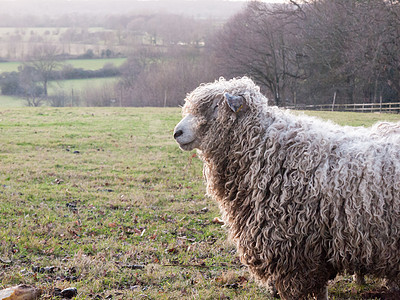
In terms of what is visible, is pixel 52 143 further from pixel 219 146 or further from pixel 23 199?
pixel 219 146

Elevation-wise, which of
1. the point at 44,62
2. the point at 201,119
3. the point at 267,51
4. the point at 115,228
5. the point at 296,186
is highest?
the point at 44,62

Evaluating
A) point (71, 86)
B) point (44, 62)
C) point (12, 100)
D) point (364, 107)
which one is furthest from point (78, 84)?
point (364, 107)

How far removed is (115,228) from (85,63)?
6220 centimetres

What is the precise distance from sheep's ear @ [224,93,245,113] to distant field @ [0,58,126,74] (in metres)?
59.9

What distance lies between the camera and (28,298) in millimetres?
3957

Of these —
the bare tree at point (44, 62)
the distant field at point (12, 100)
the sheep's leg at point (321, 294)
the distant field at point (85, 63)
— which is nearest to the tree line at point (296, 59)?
the distant field at point (12, 100)

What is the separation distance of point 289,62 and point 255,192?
127 feet

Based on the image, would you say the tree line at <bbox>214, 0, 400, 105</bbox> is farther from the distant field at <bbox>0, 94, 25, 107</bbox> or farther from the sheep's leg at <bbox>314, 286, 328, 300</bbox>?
the sheep's leg at <bbox>314, 286, 328, 300</bbox>

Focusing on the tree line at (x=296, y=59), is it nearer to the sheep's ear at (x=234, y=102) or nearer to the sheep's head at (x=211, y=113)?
the sheep's head at (x=211, y=113)

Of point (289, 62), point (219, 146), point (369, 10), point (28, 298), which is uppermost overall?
point (369, 10)

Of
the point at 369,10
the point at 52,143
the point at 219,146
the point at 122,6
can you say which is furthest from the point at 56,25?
the point at 219,146

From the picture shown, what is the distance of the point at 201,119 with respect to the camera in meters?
4.40

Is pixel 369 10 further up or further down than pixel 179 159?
further up

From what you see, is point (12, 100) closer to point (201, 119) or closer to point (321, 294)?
point (201, 119)
